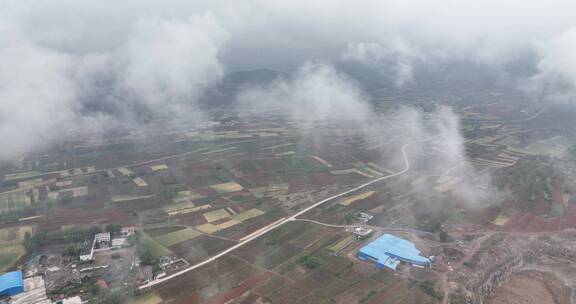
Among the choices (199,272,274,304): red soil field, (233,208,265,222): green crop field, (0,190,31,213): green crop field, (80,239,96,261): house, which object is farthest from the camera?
(0,190,31,213): green crop field

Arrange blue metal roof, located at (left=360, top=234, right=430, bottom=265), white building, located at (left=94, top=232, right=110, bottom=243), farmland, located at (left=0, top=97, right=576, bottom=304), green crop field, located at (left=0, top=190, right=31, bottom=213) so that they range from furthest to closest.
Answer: green crop field, located at (left=0, top=190, right=31, bottom=213)
white building, located at (left=94, top=232, right=110, bottom=243)
blue metal roof, located at (left=360, top=234, right=430, bottom=265)
farmland, located at (left=0, top=97, right=576, bottom=304)

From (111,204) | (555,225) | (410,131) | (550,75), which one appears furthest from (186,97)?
(550,75)

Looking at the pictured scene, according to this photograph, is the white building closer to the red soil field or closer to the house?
the house

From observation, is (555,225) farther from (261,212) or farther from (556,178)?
(261,212)

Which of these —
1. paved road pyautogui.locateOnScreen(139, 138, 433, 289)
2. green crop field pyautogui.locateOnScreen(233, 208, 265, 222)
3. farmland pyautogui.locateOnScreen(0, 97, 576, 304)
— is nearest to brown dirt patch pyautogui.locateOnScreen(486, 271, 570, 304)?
farmland pyautogui.locateOnScreen(0, 97, 576, 304)

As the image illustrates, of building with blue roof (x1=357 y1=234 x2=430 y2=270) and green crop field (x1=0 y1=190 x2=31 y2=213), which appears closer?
building with blue roof (x1=357 y1=234 x2=430 y2=270)

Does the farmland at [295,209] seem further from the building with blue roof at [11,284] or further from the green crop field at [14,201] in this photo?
the building with blue roof at [11,284]

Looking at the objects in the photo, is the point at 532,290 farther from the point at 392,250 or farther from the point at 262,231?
the point at 262,231

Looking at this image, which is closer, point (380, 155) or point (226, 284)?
point (226, 284)
